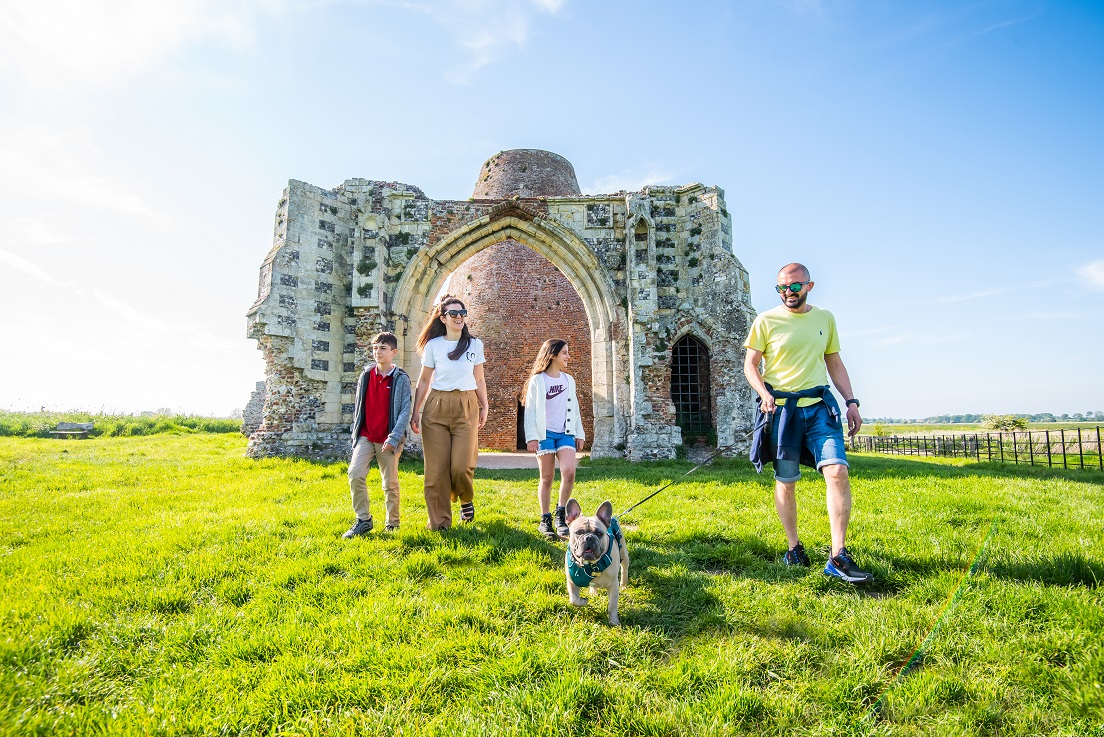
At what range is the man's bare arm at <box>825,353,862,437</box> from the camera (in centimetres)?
387

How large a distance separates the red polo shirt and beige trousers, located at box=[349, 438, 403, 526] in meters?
0.08

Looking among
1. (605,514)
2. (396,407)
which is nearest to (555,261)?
(396,407)

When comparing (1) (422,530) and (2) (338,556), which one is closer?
(2) (338,556)

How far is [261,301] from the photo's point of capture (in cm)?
1070

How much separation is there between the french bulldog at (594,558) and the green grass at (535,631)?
0.54 feet

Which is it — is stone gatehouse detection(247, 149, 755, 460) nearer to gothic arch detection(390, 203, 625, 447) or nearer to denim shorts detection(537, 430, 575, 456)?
gothic arch detection(390, 203, 625, 447)

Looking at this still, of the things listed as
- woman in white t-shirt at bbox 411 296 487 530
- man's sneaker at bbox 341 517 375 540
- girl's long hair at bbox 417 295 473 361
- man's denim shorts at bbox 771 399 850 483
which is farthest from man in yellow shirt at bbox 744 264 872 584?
man's sneaker at bbox 341 517 375 540

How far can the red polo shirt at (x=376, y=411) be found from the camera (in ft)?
16.0

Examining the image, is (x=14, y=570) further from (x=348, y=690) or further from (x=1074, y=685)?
(x=1074, y=685)

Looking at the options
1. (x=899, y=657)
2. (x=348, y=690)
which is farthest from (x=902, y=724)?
(x=348, y=690)

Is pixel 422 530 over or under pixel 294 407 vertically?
under

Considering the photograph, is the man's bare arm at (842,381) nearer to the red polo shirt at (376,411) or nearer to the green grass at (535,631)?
the green grass at (535,631)

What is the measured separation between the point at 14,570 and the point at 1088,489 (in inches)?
474

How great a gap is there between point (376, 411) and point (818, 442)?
375 centimetres
